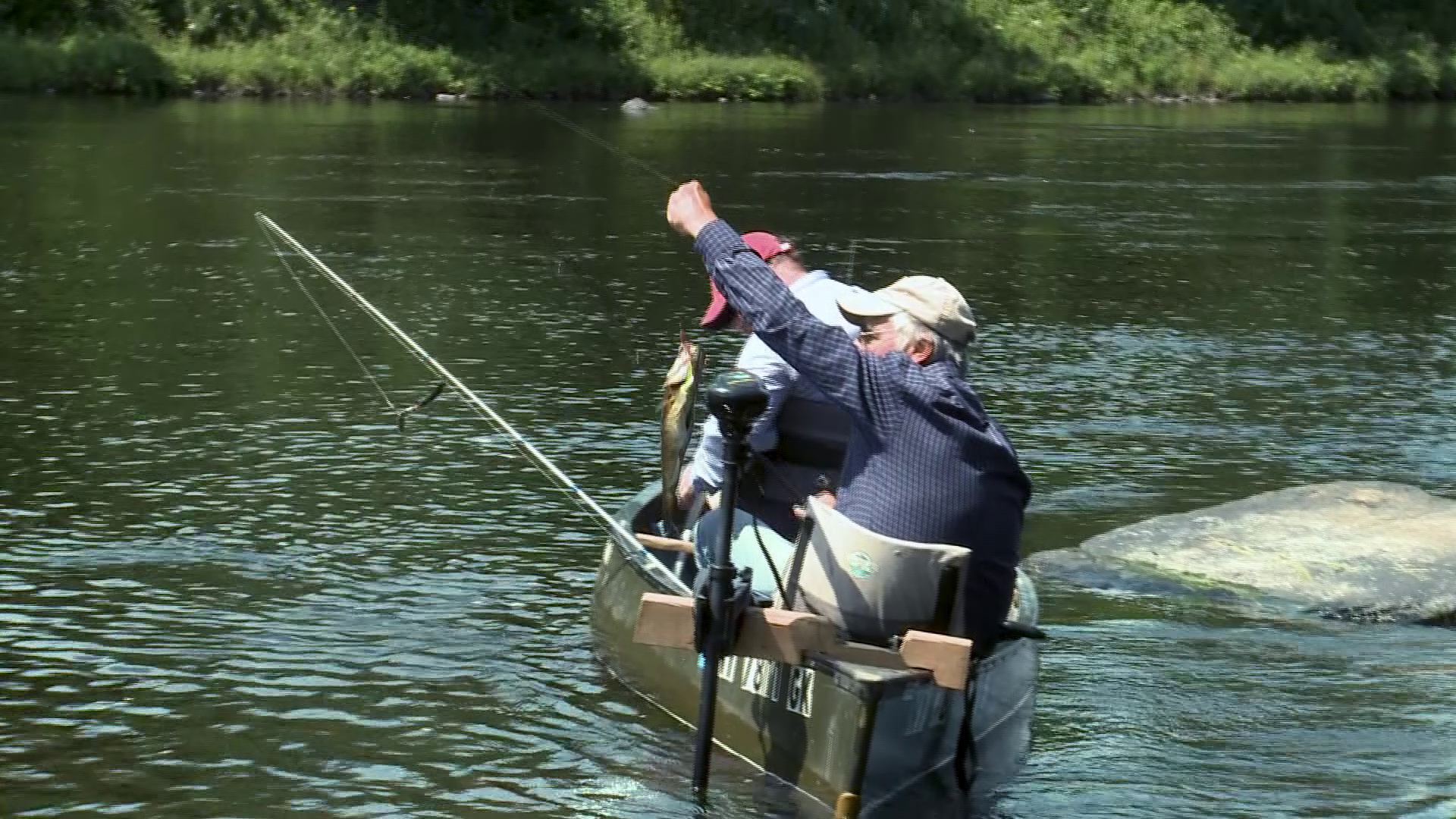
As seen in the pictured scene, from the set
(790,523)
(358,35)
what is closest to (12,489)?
(790,523)

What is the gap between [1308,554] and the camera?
858cm

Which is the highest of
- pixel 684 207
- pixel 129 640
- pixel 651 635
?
pixel 684 207

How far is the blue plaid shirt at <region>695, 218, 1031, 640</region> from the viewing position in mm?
5289

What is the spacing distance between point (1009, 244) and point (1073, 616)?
36.8ft

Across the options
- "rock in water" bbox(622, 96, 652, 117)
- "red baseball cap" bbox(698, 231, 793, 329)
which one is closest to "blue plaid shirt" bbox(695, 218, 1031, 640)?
"red baseball cap" bbox(698, 231, 793, 329)

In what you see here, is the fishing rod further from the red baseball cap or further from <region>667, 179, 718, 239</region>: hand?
<region>667, 179, 718, 239</region>: hand

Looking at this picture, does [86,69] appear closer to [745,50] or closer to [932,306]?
Answer: [745,50]

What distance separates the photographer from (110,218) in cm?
1875

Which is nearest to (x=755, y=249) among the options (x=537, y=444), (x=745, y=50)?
(x=537, y=444)

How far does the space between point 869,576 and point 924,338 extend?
0.60 m

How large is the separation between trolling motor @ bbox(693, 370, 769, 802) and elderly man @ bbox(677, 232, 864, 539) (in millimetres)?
705

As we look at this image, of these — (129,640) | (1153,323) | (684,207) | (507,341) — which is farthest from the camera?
(1153,323)

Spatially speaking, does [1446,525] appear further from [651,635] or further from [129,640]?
[129,640]

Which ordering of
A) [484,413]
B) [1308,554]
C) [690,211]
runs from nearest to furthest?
[690,211], [1308,554], [484,413]
